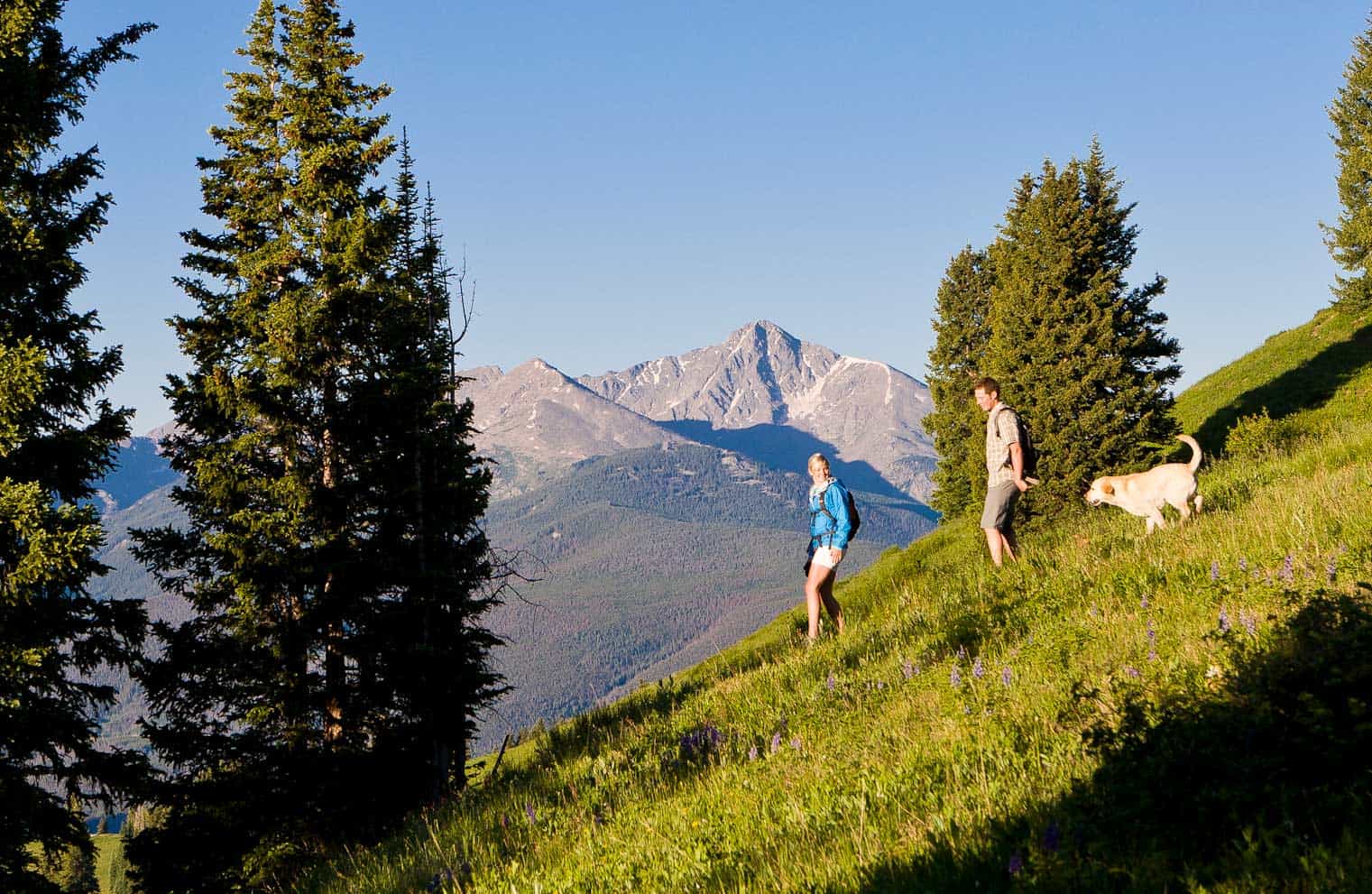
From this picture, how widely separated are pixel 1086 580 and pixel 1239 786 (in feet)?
14.5

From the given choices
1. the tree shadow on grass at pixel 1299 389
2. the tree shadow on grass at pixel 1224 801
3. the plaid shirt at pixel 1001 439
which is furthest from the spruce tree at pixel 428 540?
the tree shadow on grass at pixel 1299 389

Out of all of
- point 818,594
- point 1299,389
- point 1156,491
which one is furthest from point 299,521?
point 1299,389

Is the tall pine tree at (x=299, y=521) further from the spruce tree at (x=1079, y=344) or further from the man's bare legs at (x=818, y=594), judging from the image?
the spruce tree at (x=1079, y=344)

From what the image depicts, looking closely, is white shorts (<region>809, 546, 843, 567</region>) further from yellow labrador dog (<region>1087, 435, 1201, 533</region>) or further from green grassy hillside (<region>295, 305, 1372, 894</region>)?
yellow labrador dog (<region>1087, 435, 1201, 533</region>)

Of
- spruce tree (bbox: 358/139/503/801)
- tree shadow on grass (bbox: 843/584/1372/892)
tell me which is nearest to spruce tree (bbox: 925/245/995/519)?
spruce tree (bbox: 358/139/503/801)


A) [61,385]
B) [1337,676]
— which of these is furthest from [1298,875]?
[61,385]

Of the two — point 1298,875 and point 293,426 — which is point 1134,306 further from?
point 1298,875

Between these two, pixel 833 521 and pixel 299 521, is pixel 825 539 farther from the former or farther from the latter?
pixel 299 521

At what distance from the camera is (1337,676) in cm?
311

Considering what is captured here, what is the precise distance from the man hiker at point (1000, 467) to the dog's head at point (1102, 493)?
1.29 metres

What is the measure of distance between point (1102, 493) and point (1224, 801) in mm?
8619

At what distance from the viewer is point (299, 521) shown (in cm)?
1527

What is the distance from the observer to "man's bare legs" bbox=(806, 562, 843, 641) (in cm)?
988

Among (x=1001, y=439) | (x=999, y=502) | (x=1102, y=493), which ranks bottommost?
(x=1102, y=493)
